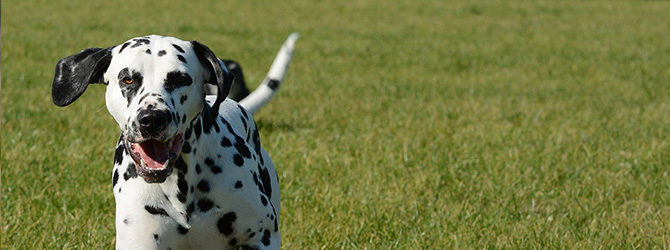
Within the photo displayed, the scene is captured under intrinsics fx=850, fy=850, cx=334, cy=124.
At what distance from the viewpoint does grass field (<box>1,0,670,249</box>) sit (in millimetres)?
5539

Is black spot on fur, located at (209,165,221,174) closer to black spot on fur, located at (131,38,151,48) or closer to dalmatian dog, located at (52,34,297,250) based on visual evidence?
dalmatian dog, located at (52,34,297,250)

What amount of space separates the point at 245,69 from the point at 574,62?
5.84 m

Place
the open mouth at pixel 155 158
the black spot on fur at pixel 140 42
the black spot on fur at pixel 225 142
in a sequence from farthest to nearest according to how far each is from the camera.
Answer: the black spot on fur at pixel 225 142 → the black spot on fur at pixel 140 42 → the open mouth at pixel 155 158

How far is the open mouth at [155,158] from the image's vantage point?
3.51 metres

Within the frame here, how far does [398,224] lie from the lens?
5637 mm

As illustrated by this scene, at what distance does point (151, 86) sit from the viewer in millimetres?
3518

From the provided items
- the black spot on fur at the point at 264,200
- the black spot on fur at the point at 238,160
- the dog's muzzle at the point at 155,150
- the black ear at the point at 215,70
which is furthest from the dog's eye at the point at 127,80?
the black spot on fur at the point at 264,200

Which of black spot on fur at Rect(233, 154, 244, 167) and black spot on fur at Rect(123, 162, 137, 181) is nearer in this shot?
black spot on fur at Rect(123, 162, 137, 181)

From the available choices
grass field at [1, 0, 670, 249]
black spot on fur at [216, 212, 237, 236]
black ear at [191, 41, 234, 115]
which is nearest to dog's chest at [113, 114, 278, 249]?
black spot on fur at [216, 212, 237, 236]

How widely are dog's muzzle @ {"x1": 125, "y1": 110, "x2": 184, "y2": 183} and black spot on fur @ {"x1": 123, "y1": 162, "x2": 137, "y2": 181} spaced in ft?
0.81

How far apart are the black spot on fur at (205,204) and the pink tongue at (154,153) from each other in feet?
1.39

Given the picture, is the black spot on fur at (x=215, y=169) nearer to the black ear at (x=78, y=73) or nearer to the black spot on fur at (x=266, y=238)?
the black spot on fur at (x=266, y=238)

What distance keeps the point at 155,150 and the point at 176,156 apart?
9 centimetres

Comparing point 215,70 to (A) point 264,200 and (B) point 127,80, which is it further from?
(A) point 264,200
